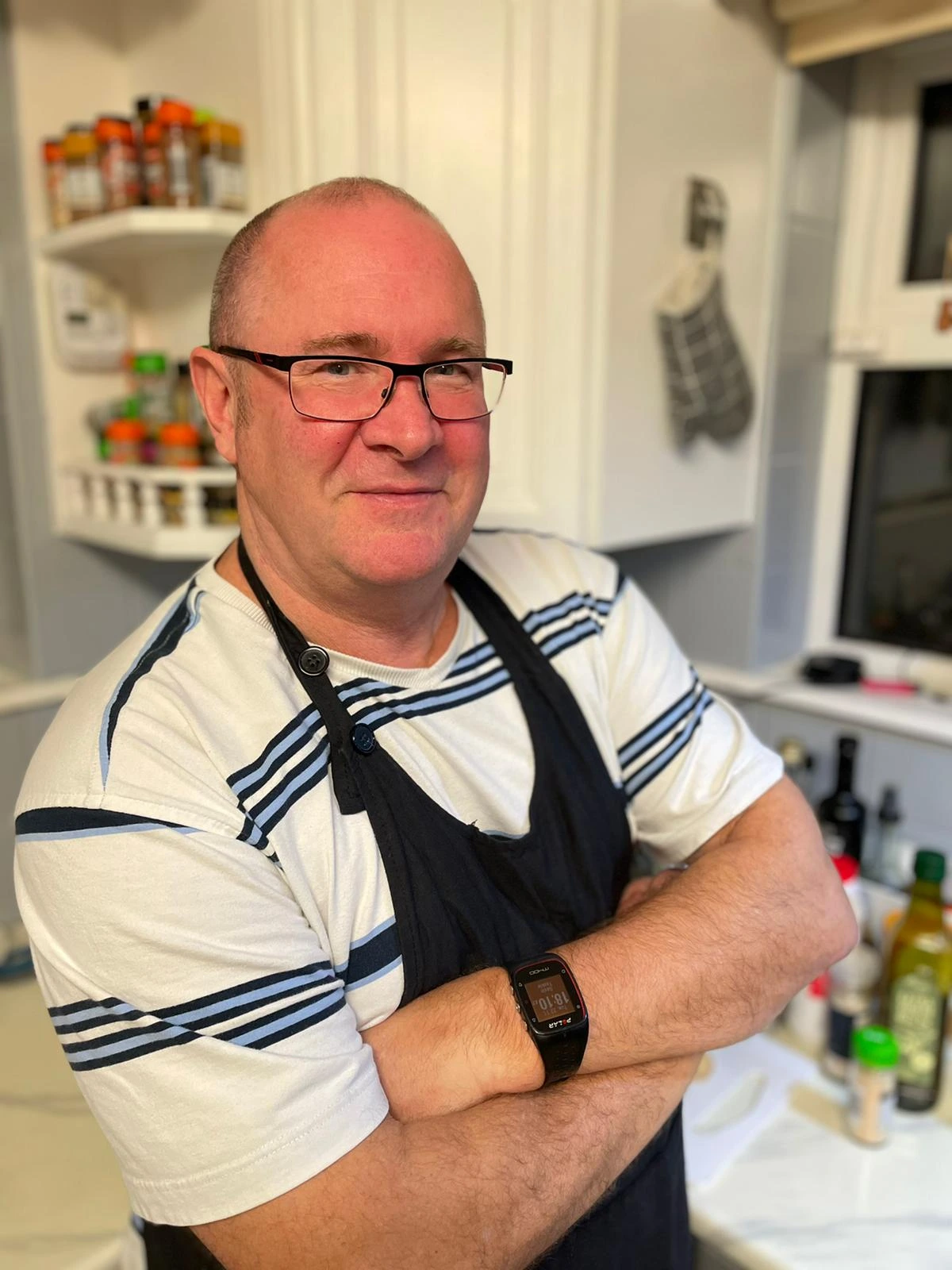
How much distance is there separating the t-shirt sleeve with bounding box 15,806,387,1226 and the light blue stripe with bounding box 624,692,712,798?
1.29ft

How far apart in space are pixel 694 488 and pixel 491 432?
370mm

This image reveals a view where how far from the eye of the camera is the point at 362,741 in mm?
731

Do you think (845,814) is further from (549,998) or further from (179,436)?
(179,436)

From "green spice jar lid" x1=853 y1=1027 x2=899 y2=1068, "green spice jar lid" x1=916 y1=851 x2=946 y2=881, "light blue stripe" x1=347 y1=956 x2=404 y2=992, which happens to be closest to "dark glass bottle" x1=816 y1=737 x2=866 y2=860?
"green spice jar lid" x1=916 y1=851 x2=946 y2=881

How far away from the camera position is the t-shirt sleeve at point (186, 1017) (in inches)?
22.6

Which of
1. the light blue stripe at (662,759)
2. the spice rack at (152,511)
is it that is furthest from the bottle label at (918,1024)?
the spice rack at (152,511)

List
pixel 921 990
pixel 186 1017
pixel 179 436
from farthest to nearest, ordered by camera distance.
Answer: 1. pixel 179 436
2. pixel 921 990
3. pixel 186 1017

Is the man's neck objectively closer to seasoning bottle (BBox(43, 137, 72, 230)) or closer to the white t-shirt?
the white t-shirt

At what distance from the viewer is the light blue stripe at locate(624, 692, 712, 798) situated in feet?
2.96

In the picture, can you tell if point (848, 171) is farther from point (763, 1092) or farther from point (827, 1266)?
point (827, 1266)

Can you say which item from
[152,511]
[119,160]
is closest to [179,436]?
[152,511]

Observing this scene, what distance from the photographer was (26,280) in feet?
4.83

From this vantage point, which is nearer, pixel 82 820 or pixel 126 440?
pixel 82 820

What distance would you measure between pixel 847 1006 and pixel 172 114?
58.5 inches
